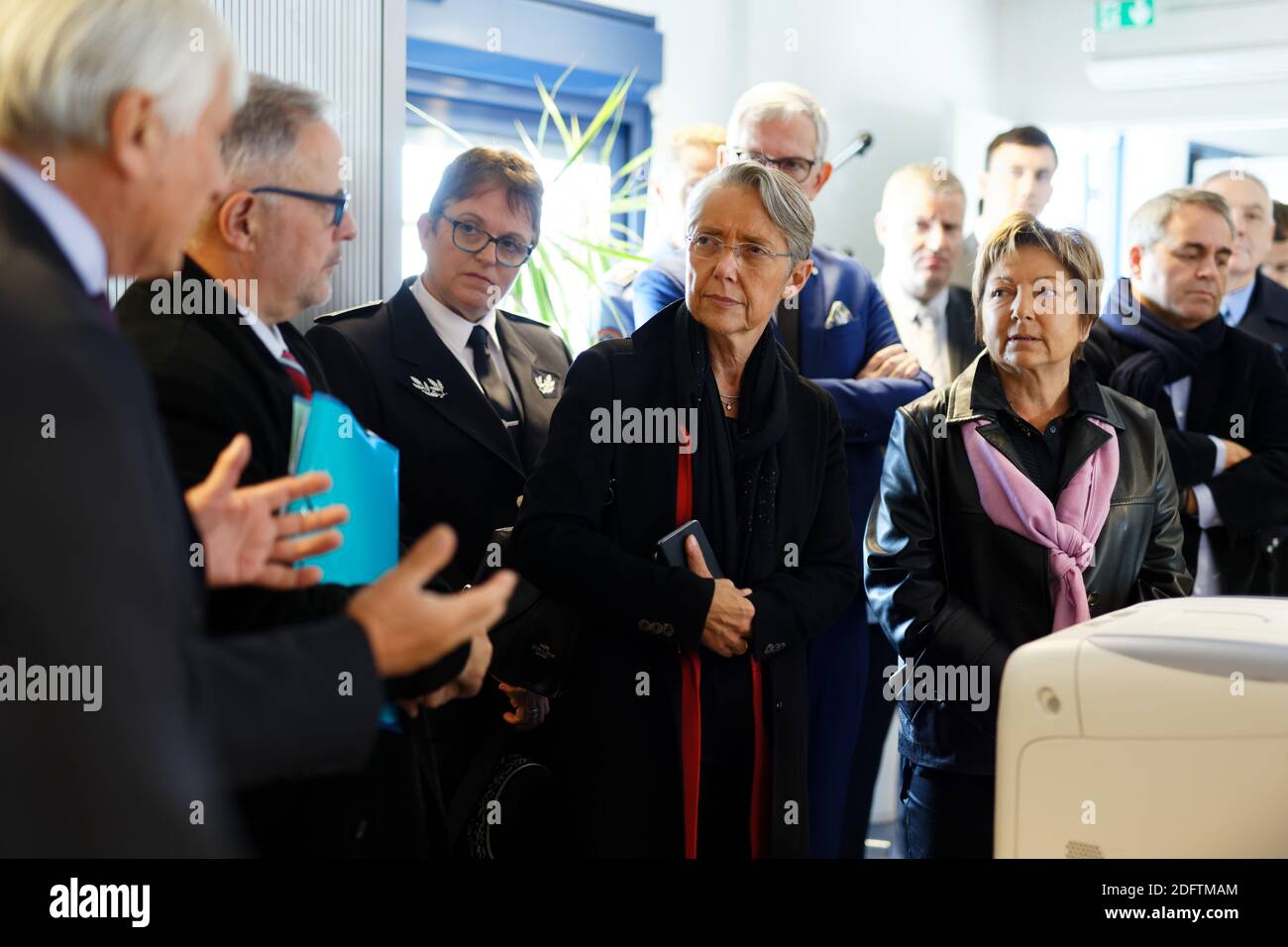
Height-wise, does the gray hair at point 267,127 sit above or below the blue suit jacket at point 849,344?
above

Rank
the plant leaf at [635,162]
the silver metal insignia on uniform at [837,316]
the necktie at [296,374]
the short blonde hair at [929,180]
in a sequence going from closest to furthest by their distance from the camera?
the necktie at [296,374]
the silver metal insignia on uniform at [837,316]
the short blonde hair at [929,180]
the plant leaf at [635,162]

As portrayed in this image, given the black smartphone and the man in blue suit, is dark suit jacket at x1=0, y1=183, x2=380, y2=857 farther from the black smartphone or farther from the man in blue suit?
the man in blue suit

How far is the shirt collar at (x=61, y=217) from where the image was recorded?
34.1 inches

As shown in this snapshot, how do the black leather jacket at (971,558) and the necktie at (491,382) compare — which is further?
the necktie at (491,382)

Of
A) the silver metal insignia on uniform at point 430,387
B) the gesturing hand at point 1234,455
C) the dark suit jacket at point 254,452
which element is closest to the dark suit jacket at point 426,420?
the silver metal insignia on uniform at point 430,387

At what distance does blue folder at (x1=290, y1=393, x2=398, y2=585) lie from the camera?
1.32 m

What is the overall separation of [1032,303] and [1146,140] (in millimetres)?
4394

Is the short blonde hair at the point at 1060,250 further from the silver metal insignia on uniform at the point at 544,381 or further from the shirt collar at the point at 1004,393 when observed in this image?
the silver metal insignia on uniform at the point at 544,381

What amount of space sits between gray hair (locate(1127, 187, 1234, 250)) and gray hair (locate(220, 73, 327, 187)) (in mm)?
1842

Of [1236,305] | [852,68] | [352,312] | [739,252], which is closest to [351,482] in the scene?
[352,312]

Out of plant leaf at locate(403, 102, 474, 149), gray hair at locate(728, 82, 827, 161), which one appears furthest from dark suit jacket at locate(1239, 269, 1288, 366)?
plant leaf at locate(403, 102, 474, 149)

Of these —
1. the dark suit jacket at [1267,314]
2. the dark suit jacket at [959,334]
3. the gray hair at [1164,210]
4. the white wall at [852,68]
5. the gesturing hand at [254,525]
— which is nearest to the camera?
the gesturing hand at [254,525]

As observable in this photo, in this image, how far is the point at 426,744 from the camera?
147 centimetres

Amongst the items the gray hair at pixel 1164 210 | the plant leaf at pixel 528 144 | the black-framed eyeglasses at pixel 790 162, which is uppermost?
the plant leaf at pixel 528 144
